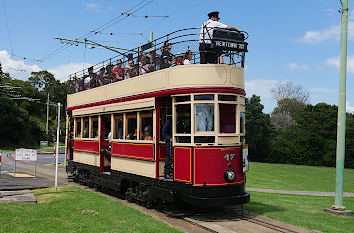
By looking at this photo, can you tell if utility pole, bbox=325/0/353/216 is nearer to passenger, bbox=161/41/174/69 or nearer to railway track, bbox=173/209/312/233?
railway track, bbox=173/209/312/233

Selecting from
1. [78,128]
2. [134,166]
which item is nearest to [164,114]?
[134,166]

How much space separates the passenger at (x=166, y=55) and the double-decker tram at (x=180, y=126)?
0.03 meters

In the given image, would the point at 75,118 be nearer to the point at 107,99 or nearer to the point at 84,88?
the point at 84,88

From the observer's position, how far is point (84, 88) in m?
16.9

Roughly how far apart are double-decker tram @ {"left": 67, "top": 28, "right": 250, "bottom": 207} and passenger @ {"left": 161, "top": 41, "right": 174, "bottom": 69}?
28 millimetres

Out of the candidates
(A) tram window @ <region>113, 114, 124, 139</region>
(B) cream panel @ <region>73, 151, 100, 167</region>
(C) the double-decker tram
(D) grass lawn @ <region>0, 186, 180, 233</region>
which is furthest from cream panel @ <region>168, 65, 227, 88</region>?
(B) cream panel @ <region>73, 151, 100, 167</region>

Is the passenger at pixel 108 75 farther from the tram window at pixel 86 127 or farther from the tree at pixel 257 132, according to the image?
the tree at pixel 257 132

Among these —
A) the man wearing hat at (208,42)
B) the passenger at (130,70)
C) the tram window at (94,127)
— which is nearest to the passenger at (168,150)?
the man wearing hat at (208,42)

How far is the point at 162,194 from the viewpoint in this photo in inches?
405

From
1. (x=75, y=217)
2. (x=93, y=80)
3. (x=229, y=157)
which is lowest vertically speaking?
(x=75, y=217)

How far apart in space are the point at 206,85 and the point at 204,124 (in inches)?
39.0

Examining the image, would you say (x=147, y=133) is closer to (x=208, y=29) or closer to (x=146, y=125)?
(x=146, y=125)

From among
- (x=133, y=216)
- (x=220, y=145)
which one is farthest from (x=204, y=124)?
(x=133, y=216)

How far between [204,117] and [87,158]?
288 inches
